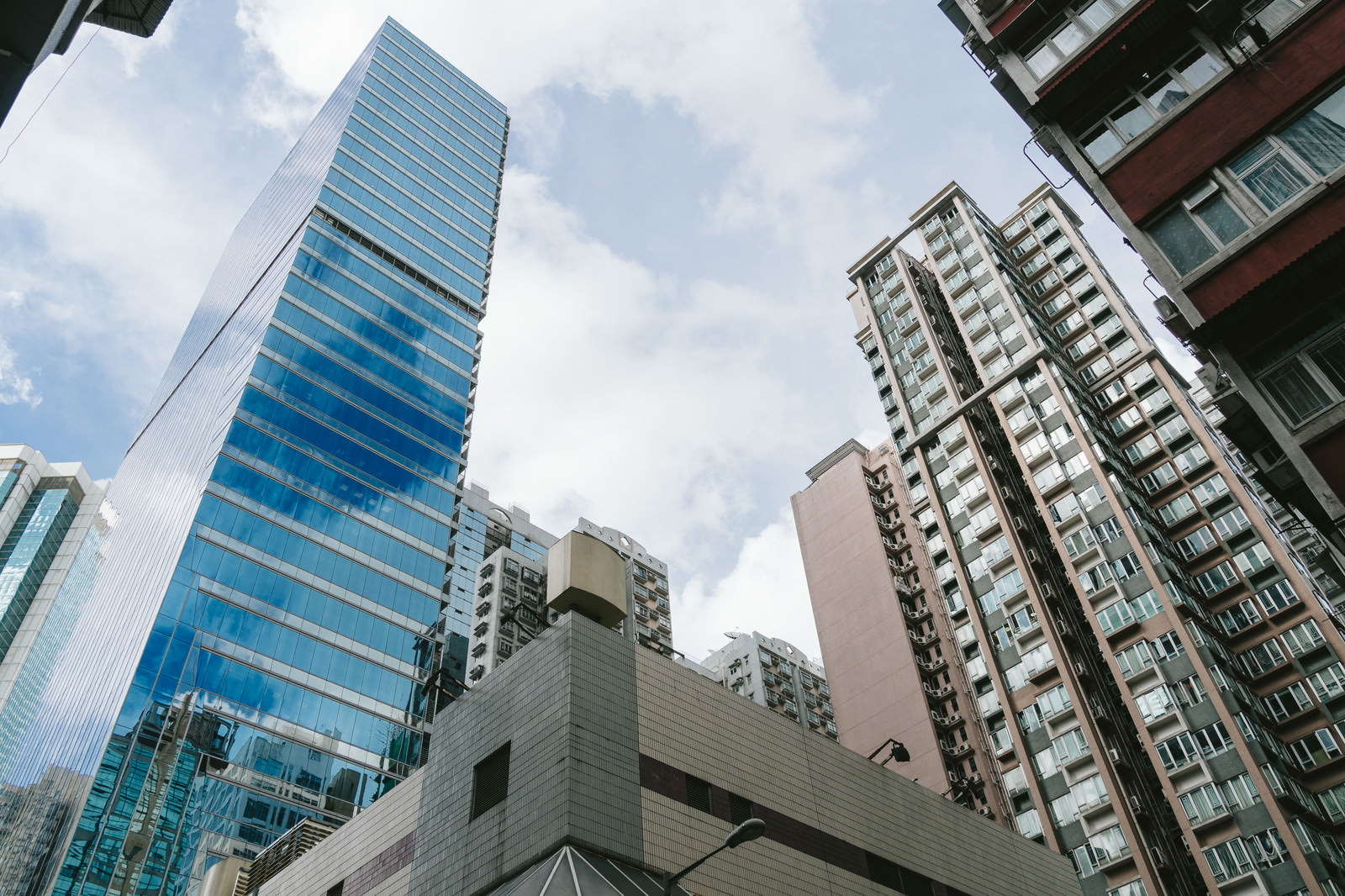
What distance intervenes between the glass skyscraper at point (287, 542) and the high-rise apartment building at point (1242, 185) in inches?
1763

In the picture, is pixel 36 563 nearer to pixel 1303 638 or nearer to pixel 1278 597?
pixel 1278 597

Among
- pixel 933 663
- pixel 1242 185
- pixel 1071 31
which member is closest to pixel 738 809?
pixel 1242 185

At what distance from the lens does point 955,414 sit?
228 feet

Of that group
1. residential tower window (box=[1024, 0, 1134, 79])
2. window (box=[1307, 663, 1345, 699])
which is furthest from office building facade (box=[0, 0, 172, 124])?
window (box=[1307, 663, 1345, 699])

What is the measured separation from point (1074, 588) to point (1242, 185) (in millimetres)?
46458

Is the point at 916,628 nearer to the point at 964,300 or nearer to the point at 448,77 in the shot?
the point at 964,300

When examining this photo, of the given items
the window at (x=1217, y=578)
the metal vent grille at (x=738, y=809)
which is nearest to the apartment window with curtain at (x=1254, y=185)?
the metal vent grille at (x=738, y=809)

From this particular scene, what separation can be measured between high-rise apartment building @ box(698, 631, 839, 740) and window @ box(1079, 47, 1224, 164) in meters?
89.0

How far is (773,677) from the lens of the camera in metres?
108

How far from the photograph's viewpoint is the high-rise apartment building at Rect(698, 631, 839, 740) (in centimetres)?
10569

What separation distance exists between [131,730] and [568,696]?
46.1m

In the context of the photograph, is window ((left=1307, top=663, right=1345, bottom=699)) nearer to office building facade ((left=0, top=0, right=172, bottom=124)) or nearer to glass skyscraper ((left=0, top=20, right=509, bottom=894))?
glass skyscraper ((left=0, top=20, right=509, bottom=894))

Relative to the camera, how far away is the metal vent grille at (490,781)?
21.8 metres

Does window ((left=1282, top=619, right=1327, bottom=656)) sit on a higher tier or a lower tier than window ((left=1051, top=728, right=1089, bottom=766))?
higher
